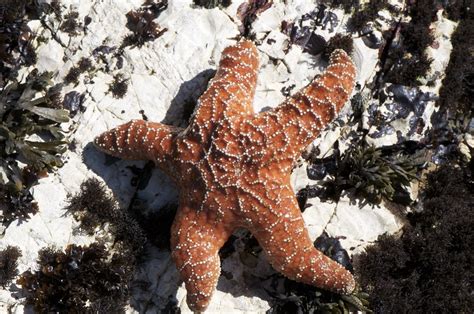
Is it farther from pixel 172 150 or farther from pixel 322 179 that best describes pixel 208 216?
pixel 322 179

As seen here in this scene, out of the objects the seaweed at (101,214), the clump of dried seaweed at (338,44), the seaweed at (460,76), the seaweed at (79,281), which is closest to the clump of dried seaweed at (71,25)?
the seaweed at (101,214)

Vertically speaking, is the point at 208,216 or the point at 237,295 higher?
the point at 208,216

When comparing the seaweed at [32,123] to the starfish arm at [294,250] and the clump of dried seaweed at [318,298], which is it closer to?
the starfish arm at [294,250]

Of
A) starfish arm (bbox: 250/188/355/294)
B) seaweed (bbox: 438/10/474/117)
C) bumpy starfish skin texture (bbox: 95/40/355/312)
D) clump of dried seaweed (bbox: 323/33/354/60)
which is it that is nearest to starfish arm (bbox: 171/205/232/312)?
bumpy starfish skin texture (bbox: 95/40/355/312)

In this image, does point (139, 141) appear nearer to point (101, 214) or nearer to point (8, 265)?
point (101, 214)

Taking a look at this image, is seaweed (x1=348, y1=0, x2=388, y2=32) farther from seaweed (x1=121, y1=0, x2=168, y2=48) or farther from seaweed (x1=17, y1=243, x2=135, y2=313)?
seaweed (x1=17, y1=243, x2=135, y2=313)

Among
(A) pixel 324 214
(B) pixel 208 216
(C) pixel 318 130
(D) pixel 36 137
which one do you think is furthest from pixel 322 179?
(D) pixel 36 137
